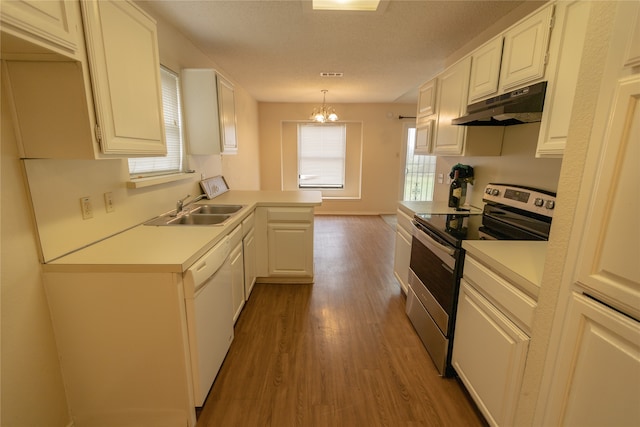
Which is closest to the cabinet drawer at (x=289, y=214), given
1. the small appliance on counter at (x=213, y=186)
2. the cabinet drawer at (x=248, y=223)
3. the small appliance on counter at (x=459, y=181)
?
the cabinet drawer at (x=248, y=223)

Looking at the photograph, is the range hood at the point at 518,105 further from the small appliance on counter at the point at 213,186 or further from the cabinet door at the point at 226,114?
the small appliance on counter at the point at 213,186

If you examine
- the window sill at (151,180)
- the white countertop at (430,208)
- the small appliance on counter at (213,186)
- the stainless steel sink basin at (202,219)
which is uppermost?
the window sill at (151,180)

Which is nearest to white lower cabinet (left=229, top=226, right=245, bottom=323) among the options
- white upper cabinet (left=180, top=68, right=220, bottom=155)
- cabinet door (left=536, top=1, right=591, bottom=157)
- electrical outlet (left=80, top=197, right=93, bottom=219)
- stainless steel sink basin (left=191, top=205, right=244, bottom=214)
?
stainless steel sink basin (left=191, top=205, right=244, bottom=214)

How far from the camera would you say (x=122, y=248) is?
4.70ft

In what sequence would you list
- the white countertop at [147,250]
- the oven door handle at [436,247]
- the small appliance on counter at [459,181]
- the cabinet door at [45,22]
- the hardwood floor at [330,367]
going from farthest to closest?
the small appliance on counter at [459,181] < the oven door handle at [436,247] < the hardwood floor at [330,367] < the white countertop at [147,250] < the cabinet door at [45,22]

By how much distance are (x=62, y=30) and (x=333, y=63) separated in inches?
109

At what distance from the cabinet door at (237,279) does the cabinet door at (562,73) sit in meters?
2.00

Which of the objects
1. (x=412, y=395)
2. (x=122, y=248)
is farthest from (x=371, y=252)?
(x=122, y=248)

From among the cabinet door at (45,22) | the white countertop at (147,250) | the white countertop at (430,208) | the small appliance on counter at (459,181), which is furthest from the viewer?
the small appliance on counter at (459,181)

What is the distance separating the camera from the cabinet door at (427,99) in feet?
8.63

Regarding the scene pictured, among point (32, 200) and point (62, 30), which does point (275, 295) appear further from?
point (62, 30)

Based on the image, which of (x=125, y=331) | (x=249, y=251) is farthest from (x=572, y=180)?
(x=249, y=251)

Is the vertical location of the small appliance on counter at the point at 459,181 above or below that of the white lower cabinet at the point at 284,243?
above

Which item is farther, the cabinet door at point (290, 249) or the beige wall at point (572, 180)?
the cabinet door at point (290, 249)
